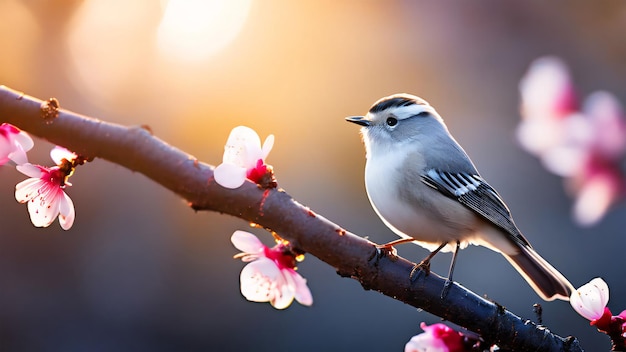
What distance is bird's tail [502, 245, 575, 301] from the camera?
993 millimetres

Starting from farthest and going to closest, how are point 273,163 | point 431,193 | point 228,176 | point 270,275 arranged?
point 273,163
point 431,193
point 270,275
point 228,176

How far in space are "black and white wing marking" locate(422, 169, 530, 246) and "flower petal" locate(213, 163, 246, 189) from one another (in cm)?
52

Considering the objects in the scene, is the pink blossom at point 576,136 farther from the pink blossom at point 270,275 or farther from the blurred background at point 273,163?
the blurred background at point 273,163

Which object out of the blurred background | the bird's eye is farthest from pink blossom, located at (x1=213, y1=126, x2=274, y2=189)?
the blurred background

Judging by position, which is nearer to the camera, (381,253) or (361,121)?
(381,253)

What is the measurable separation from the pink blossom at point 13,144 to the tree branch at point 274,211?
75 mm

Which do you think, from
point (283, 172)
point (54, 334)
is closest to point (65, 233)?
point (54, 334)

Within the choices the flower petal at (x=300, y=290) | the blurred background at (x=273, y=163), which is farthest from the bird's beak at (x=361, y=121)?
the blurred background at (x=273, y=163)

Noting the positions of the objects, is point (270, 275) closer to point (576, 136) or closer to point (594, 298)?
point (594, 298)

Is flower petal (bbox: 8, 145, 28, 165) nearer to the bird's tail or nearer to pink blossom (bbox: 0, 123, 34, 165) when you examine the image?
pink blossom (bbox: 0, 123, 34, 165)

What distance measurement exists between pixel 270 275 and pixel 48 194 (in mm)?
229

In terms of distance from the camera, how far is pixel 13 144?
59cm

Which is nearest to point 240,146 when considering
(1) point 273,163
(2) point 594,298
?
(2) point 594,298

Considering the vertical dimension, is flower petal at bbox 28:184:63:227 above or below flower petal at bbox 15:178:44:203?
below
